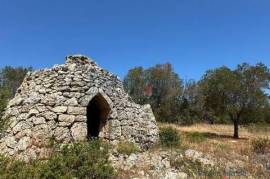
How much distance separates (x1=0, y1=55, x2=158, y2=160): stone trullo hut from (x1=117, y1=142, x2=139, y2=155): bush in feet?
1.53

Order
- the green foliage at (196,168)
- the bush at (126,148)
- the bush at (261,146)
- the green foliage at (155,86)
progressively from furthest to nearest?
the green foliage at (155,86) → the bush at (261,146) → the bush at (126,148) → the green foliage at (196,168)

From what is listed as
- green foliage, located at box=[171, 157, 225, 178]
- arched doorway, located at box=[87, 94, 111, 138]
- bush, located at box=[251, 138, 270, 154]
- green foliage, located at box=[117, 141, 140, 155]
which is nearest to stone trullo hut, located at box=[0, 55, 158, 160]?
arched doorway, located at box=[87, 94, 111, 138]

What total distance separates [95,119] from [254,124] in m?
21.2

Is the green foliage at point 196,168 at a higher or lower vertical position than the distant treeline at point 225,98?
lower

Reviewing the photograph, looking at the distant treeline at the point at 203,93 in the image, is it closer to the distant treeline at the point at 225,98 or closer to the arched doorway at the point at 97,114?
the distant treeline at the point at 225,98

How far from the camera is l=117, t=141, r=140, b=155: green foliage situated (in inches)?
425

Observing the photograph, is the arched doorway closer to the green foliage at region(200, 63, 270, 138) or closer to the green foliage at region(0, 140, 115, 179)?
the green foliage at region(0, 140, 115, 179)

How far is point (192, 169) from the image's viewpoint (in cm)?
1008

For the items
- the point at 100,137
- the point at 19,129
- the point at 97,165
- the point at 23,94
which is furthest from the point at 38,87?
the point at 97,165

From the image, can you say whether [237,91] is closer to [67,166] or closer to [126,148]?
[126,148]

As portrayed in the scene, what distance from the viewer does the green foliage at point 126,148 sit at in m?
10.8

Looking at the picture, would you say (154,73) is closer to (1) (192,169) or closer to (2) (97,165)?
(1) (192,169)

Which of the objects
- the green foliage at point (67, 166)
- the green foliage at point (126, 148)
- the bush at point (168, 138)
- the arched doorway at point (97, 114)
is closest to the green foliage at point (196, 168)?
the green foliage at point (126, 148)

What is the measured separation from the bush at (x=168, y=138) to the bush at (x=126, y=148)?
78.9 inches
